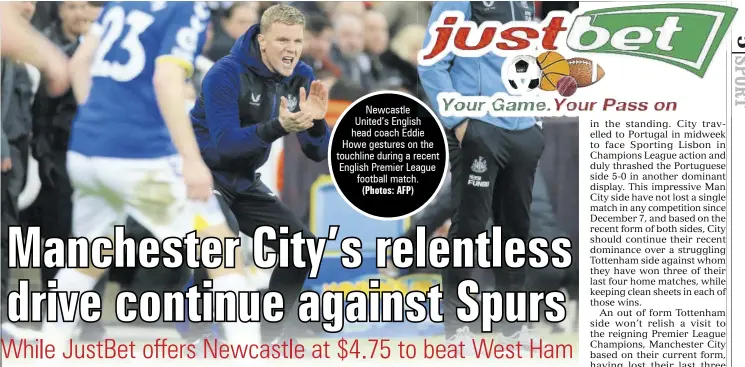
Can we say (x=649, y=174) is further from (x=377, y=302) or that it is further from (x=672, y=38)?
(x=377, y=302)

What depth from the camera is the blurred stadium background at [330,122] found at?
4281mm

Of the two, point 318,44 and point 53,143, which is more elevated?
point 318,44

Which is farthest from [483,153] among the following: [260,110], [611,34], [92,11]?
[92,11]

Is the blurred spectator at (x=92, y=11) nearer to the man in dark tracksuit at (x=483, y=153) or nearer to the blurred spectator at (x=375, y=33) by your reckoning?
the blurred spectator at (x=375, y=33)

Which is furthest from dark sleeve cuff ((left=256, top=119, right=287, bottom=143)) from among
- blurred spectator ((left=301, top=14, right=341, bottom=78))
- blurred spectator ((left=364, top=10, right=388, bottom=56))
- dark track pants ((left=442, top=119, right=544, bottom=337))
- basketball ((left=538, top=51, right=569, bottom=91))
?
basketball ((left=538, top=51, right=569, bottom=91))

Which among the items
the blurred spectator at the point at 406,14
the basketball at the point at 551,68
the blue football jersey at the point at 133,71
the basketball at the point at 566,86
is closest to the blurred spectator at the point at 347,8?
the blurred spectator at the point at 406,14

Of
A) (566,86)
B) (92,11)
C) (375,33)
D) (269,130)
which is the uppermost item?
(92,11)

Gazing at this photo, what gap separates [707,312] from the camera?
427cm

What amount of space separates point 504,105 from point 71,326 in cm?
243

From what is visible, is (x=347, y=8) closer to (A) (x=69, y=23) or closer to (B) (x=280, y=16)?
(B) (x=280, y=16)

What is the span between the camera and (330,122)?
429 centimetres

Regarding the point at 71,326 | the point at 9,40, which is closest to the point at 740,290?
the point at 71,326

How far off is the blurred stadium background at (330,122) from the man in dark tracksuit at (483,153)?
0.23ft

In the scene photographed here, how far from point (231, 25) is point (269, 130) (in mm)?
559
